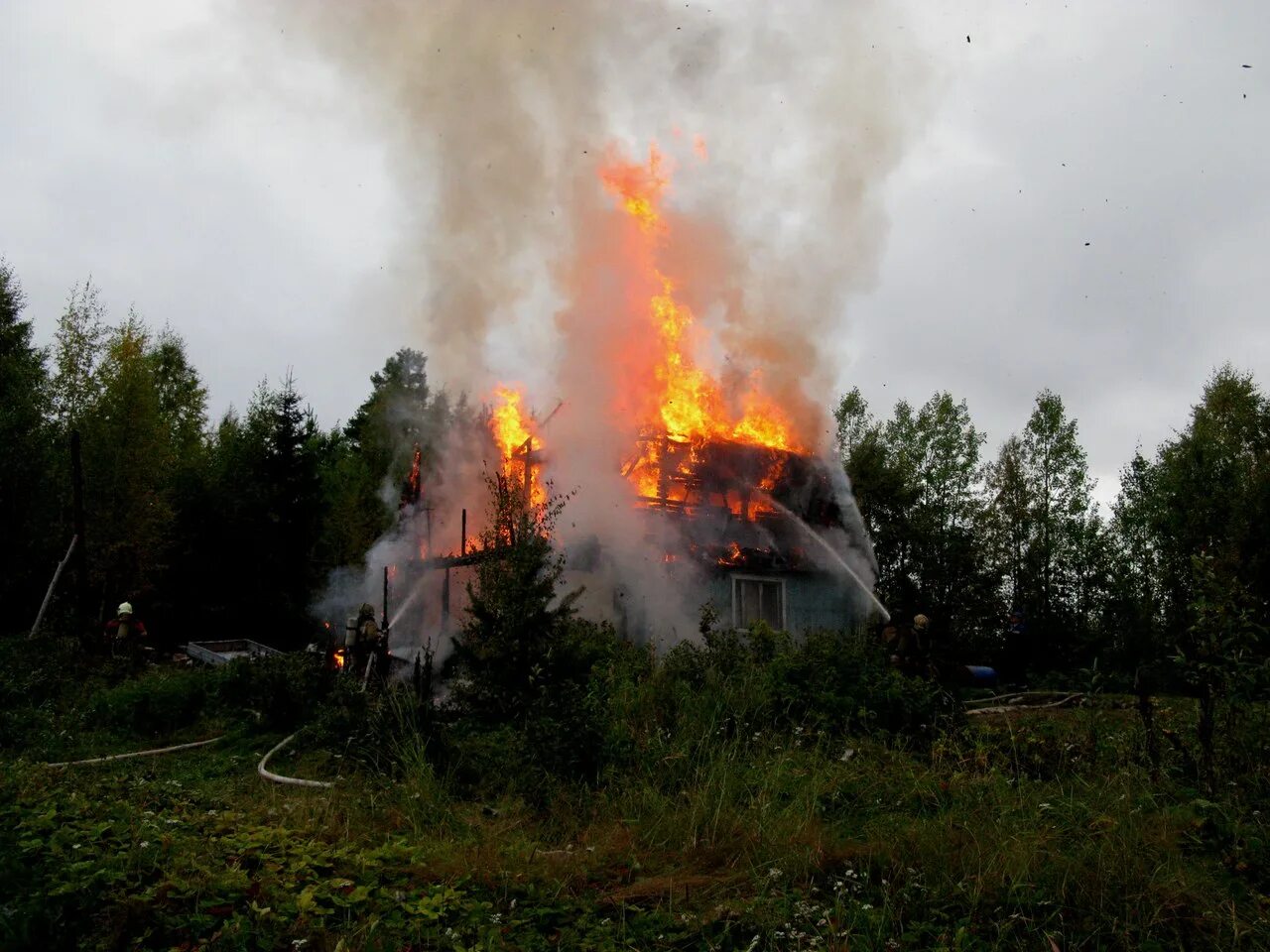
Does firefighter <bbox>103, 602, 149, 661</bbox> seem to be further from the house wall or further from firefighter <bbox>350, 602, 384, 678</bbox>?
the house wall

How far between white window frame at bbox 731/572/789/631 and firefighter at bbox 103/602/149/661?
38.9 ft

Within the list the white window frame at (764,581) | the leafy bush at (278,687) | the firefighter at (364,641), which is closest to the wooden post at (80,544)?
the leafy bush at (278,687)

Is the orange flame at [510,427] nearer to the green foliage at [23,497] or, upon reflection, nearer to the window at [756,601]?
the window at [756,601]

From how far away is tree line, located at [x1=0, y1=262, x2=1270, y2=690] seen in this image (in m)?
24.2

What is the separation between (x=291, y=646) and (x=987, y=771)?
25.5m

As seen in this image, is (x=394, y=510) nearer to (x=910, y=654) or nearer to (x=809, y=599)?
(x=809, y=599)

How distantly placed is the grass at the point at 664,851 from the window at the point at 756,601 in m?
11.2

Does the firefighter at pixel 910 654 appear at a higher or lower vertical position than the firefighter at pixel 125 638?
lower

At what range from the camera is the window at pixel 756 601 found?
19.5 m

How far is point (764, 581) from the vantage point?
793 inches

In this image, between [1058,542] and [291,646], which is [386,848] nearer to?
[291,646]

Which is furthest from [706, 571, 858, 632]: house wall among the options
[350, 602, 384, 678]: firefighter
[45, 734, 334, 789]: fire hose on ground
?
[45, 734, 334, 789]: fire hose on ground

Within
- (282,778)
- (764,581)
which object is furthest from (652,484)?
(282,778)

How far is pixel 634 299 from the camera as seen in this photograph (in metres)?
20.0
